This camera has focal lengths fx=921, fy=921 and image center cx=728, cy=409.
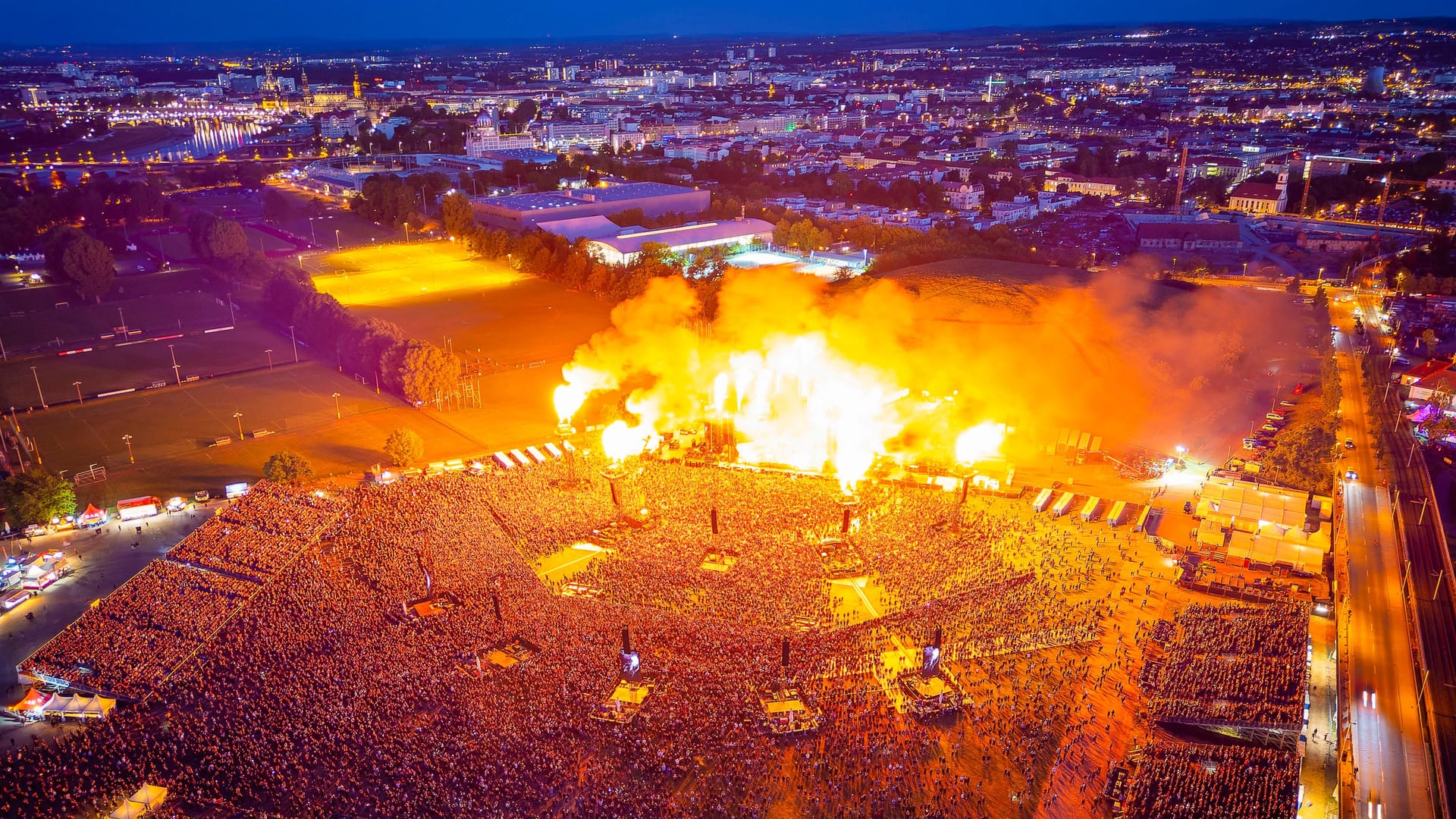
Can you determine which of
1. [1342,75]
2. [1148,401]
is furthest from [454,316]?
[1342,75]

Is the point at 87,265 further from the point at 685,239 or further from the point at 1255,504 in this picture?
the point at 1255,504

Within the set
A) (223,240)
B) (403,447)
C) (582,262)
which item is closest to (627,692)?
(403,447)

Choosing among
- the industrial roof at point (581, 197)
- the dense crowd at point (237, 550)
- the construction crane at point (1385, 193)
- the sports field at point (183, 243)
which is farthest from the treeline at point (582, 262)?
the construction crane at point (1385, 193)

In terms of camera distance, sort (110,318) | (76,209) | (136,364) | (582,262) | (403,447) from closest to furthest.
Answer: (403,447), (136,364), (110,318), (582,262), (76,209)

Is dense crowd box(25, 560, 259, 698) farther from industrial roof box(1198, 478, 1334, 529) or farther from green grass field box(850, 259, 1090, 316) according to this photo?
green grass field box(850, 259, 1090, 316)

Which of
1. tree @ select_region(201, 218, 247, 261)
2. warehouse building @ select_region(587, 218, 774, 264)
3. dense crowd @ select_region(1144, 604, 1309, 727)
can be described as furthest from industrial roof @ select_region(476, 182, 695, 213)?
dense crowd @ select_region(1144, 604, 1309, 727)

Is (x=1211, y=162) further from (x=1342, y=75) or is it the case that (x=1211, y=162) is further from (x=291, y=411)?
(x=1342, y=75)
